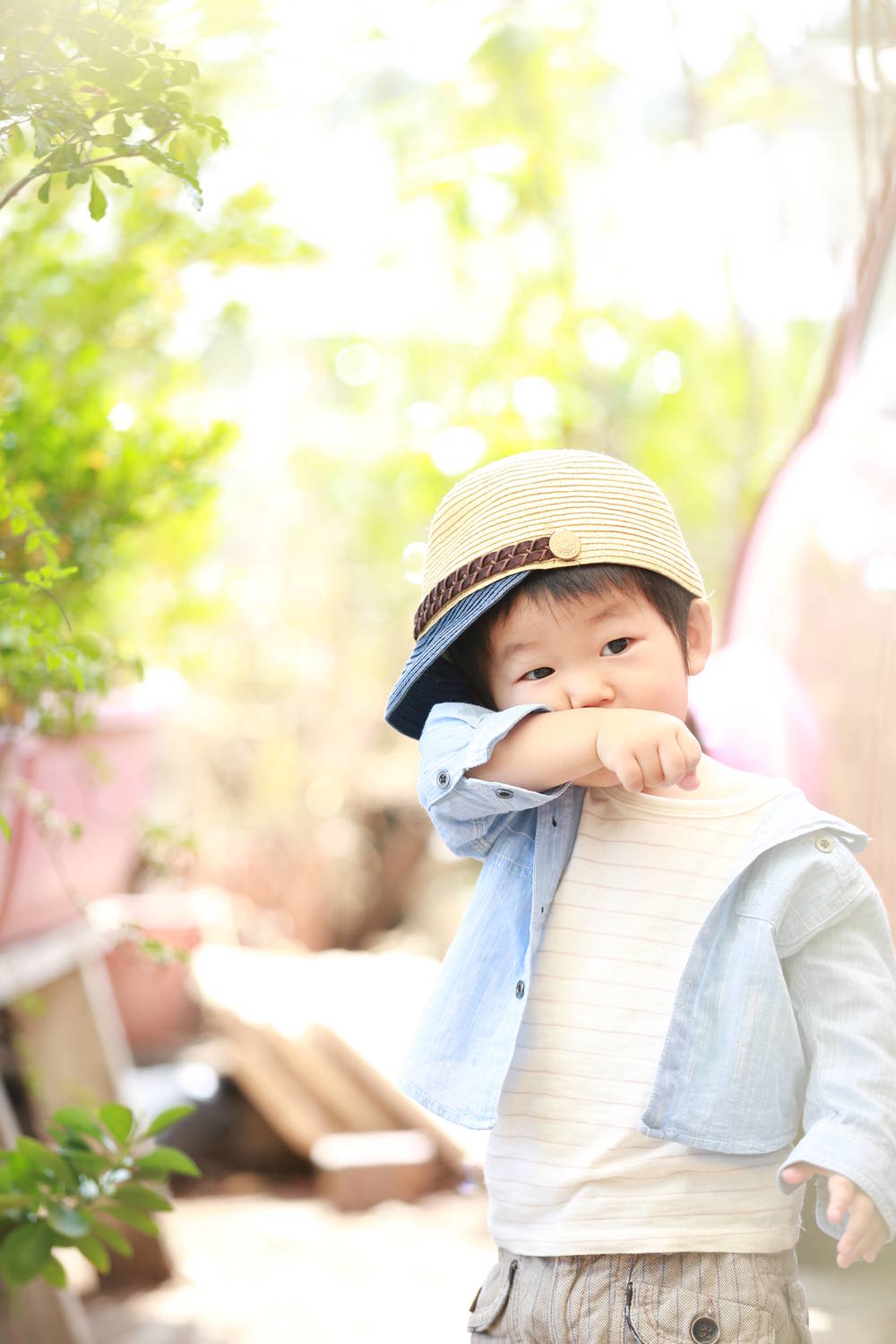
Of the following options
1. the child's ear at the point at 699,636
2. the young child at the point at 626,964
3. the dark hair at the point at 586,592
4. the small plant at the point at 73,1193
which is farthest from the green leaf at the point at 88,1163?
the child's ear at the point at 699,636

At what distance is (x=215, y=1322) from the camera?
193cm

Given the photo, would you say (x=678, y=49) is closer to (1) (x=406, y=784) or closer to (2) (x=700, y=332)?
(2) (x=700, y=332)

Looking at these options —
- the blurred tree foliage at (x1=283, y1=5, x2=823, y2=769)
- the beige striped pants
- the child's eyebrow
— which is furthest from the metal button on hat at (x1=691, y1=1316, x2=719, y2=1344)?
the blurred tree foliage at (x1=283, y1=5, x2=823, y2=769)

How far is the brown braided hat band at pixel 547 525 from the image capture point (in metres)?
0.88

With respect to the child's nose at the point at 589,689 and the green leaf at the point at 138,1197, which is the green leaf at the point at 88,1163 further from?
the child's nose at the point at 589,689

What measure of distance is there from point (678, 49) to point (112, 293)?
1.02 m

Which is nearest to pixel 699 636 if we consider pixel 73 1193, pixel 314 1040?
pixel 73 1193

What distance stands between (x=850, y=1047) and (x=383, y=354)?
2569 millimetres

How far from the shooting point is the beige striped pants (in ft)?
2.73

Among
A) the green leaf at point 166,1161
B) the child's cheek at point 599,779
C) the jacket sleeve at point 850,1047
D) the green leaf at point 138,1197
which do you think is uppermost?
the child's cheek at point 599,779

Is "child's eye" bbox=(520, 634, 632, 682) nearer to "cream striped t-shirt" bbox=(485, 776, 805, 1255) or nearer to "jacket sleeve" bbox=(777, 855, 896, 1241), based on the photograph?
"cream striped t-shirt" bbox=(485, 776, 805, 1255)

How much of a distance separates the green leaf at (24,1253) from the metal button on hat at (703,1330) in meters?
0.59

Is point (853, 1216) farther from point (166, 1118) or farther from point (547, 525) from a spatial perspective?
point (166, 1118)

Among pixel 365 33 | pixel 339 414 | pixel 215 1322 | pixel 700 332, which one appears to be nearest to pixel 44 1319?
pixel 215 1322
